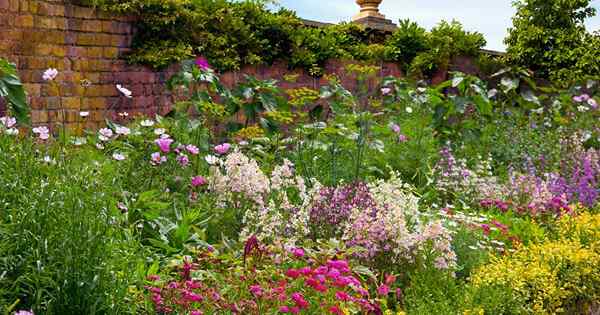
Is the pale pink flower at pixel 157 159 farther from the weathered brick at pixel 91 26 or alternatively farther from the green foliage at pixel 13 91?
the weathered brick at pixel 91 26

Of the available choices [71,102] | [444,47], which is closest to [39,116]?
[71,102]

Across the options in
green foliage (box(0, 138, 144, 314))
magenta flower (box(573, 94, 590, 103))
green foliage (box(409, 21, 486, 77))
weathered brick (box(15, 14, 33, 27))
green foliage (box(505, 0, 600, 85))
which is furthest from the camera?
Answer: green foliage (box(505, 0, 600, 85))

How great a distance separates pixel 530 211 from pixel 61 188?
3.86 meters

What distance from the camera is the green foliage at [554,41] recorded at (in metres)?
14.0

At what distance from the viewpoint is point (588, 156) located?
723 centimetres

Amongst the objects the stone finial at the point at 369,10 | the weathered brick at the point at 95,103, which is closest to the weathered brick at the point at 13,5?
the weathered brick at the point at 95,103

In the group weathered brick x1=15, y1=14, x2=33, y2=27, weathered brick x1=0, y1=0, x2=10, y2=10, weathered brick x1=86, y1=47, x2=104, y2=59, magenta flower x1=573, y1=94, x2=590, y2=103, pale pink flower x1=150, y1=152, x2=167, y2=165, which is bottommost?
pale pink flower x1=150, y1=152, x2=167, y2=165

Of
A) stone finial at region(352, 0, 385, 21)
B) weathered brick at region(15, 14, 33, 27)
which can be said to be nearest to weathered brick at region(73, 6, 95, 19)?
weathered brick at region(15, 14, 33, 27)

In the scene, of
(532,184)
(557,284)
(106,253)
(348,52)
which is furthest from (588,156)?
(106,253)

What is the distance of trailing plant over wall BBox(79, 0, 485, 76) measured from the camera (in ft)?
26.7

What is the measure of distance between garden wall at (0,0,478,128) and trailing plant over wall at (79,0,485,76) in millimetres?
182

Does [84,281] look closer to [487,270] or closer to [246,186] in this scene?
[246,186]

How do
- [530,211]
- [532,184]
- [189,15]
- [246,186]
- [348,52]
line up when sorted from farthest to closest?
[348,52], [189,15], [532,184], [530,211], [246,186]

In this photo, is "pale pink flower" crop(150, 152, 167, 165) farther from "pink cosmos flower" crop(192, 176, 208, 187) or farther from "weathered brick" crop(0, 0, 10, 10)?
"weathered brick" crop(0, 0, 10, 10)
